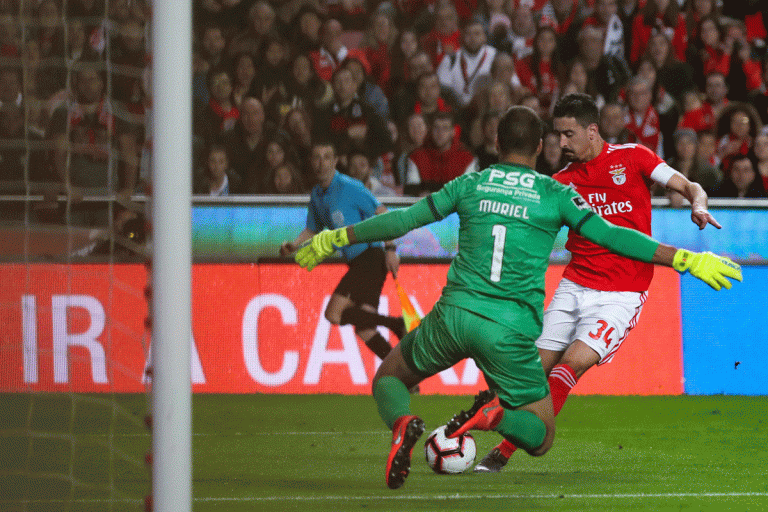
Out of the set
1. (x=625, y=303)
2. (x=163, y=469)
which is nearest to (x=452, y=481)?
(x=625, y=303)

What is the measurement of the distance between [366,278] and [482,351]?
13.4 feet

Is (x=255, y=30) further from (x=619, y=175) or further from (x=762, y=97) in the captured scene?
(x=619, y=175)

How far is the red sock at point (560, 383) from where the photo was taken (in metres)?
4.73

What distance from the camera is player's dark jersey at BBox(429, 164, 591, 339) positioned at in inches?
154

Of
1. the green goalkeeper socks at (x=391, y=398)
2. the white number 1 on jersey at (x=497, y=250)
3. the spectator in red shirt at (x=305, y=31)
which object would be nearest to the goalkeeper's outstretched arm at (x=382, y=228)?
the white number 1 on jersey at (x=497, y=250)

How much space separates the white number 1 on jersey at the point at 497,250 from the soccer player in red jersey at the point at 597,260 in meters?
1.16

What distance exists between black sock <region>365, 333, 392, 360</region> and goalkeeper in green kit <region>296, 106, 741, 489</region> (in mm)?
3735

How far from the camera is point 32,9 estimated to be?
14.2 feet

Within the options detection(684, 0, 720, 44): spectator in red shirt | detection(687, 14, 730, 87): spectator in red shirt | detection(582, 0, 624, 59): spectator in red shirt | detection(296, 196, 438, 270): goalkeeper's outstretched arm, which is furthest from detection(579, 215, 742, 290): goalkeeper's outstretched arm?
detection(684, 0, 720, 44): spectator in red shirt

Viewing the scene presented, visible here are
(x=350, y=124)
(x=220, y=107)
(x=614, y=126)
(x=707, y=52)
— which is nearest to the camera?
(x=614, y=126)

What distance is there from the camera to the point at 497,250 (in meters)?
3.90

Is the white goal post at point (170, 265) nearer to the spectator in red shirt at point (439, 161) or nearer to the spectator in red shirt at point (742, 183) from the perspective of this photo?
the spectator in red shirt at point (439, 161)

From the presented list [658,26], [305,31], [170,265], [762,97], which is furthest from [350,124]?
[170,265]

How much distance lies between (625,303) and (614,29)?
5.18m
